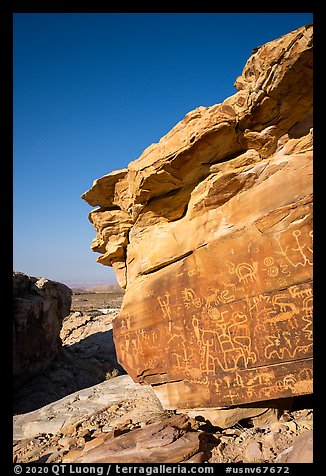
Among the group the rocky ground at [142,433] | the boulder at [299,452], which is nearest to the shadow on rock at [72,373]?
the rocky ground at [142,433]

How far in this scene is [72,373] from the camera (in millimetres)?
16484

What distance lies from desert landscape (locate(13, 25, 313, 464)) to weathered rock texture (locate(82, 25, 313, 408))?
2cm

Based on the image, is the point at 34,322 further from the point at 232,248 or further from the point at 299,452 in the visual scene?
the point at 299,452

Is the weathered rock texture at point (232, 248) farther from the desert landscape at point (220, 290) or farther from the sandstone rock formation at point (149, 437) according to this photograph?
the sandstone rock formation at point (149, 437)

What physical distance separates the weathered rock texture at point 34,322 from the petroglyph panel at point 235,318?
386 inches

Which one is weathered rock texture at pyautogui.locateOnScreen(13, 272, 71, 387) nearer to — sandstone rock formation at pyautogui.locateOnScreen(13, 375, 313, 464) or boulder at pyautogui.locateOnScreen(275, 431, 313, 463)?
sandstone rock formation at pyautogui.locateOnScreen(13, 375, 313, 464)

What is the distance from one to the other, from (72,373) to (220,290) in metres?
13.3

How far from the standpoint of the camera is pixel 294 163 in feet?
18.5

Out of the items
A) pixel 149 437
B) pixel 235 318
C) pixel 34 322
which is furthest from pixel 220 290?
pixel 34 322

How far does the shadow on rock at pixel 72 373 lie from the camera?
13.7 meters

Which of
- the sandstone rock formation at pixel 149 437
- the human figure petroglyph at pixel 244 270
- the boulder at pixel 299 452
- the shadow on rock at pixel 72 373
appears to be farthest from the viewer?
the shadow on rock at pixel 72 373

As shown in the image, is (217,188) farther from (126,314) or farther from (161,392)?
(161,392)

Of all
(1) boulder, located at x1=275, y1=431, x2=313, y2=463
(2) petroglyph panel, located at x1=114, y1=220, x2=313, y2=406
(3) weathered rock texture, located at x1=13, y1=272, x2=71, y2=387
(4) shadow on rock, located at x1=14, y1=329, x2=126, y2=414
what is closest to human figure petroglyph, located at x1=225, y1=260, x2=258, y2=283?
(2) petroglyph panel, located at x1=114, y1=220, x2=313, y2=406
